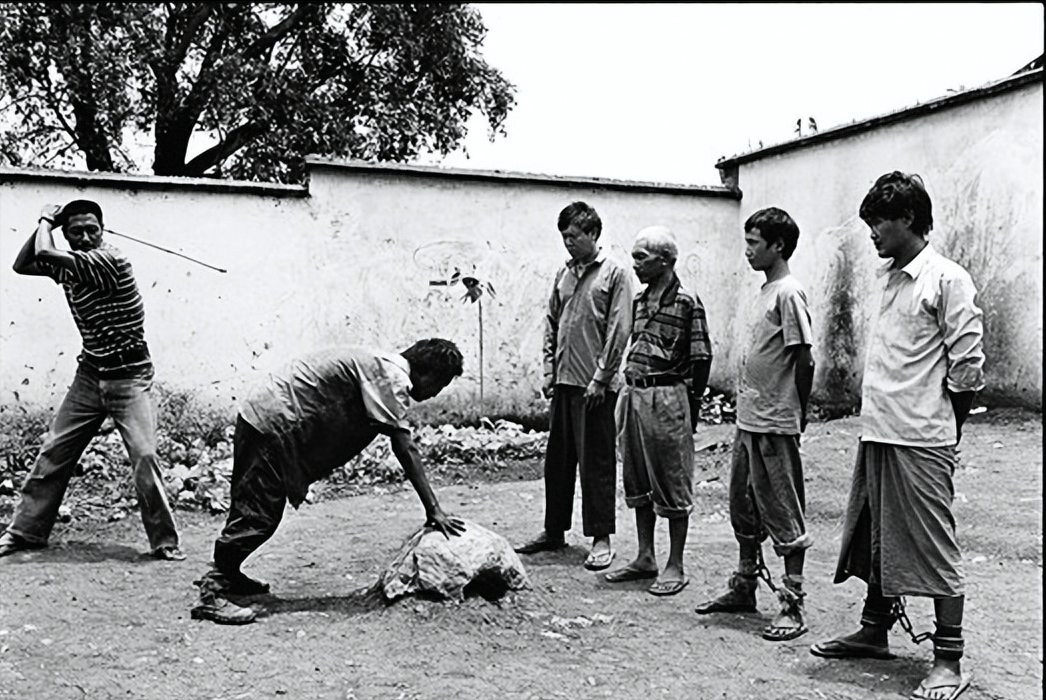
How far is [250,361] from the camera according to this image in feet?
31.3

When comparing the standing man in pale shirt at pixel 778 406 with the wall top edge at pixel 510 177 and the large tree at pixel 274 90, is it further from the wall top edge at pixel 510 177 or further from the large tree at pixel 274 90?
the large tree at pixel 274 90

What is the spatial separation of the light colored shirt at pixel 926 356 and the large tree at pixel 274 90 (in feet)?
43.7

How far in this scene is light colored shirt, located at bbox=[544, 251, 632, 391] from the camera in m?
5.50

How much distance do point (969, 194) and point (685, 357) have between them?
5.49 metres

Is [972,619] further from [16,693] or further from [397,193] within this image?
[397,193]

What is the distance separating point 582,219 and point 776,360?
5.00 feet

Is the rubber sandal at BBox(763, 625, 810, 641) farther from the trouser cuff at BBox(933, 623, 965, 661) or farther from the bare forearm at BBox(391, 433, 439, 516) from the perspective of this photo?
the bare forearm at BBox(391, 433, 439, 516)

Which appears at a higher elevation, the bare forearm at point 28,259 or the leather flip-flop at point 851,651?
the bare forearm at point 28,259

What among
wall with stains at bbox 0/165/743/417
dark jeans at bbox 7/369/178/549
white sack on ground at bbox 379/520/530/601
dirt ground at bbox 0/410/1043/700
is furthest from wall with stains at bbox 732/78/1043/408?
dark jeans at bbox 7/369/178/549

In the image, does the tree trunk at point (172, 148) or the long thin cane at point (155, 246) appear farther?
the tree trunk at point (172, 148)

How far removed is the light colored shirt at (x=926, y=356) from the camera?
372 centimetres

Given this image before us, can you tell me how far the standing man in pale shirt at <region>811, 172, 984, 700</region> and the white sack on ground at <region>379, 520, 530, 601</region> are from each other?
5.56 feet

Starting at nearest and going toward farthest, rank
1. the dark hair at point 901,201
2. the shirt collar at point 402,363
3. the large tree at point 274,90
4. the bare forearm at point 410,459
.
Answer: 1. the dark hair at point 901,201
2. the bare forearm at point 410,459
3. the shirt collar at point 402,363
4. the large tree at point 274,90

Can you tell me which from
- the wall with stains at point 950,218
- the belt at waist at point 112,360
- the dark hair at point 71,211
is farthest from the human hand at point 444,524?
the wall with stains at point 950,218
